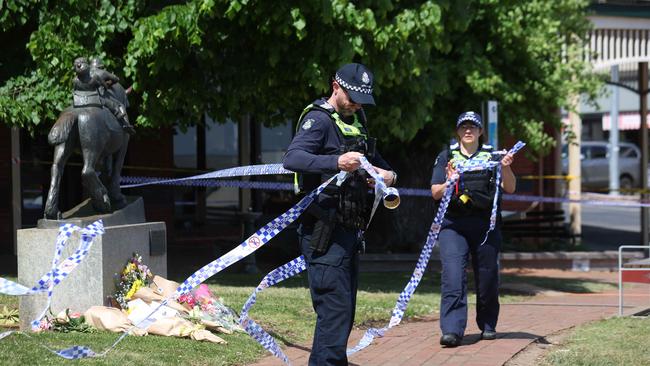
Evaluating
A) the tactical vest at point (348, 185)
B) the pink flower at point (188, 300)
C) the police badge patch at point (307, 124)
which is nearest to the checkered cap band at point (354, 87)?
the tactical vest at point (348, 185)

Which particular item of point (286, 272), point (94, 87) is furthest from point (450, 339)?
point (94, 87)

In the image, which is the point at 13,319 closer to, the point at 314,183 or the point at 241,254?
the point at 241,254

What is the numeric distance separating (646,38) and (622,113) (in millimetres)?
29895

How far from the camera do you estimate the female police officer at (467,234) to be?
26.9ft

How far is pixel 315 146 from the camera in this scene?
6012mm

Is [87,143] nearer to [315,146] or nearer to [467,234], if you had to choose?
[467,234]

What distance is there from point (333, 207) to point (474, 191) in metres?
2.47

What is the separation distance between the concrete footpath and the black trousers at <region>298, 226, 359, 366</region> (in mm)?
1715

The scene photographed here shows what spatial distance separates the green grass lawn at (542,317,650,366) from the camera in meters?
7.68

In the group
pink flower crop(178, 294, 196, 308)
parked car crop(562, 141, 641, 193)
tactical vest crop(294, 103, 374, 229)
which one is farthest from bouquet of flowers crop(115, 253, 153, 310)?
parked car crop(562, 141, 641, 193)

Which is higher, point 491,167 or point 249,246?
point 491,167

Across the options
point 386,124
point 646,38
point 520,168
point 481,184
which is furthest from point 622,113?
point 481,184

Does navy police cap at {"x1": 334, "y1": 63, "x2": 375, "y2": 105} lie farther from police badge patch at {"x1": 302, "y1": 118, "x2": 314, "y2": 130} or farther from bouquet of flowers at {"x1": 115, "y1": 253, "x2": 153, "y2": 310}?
bouquet of flowers at {"x1": 115, "y1": 253, "x2": 153, "y2": 310}

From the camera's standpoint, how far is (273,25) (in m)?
11.5
